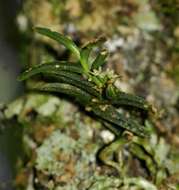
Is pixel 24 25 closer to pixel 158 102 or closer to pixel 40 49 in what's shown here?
pixel 40 49

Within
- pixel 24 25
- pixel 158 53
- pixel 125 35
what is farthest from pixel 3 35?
pixel 158 53

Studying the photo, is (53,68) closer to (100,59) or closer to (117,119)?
(100,59)

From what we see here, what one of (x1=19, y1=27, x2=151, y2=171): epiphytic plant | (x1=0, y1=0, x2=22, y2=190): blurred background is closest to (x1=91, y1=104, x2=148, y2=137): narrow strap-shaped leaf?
(x1=19, y1=27, x2=151, y2=171): epiphytic plant

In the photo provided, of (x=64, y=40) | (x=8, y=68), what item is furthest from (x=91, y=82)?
(x=8, y=68)

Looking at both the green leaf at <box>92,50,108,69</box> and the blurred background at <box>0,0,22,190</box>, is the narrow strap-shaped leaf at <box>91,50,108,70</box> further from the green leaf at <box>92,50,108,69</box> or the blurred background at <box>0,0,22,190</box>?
the blurred background at <box>0,0,22,190</box>

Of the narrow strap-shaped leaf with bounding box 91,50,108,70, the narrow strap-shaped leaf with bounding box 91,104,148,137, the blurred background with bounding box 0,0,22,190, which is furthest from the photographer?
the blurred background with bounding box 0,0,22,190

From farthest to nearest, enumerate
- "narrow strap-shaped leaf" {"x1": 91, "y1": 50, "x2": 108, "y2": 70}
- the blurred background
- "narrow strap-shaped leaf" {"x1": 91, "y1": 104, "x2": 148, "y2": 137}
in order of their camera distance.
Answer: the blurred background → "narrow strap-shaped leaf" {"x1": 91, "y1": 104, "x2": 148, "y2": 137} → "narrow strap-shaped leaf" {"x1": 91, "y1": 50, "x2": 108, "y2": 70}

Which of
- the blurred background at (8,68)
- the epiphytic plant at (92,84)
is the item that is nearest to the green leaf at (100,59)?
the epiphytic plant at (92,84)

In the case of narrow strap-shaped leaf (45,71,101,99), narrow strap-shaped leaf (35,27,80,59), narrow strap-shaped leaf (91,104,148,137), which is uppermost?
narrow strap-shaped leaf (35,27,80,59)
